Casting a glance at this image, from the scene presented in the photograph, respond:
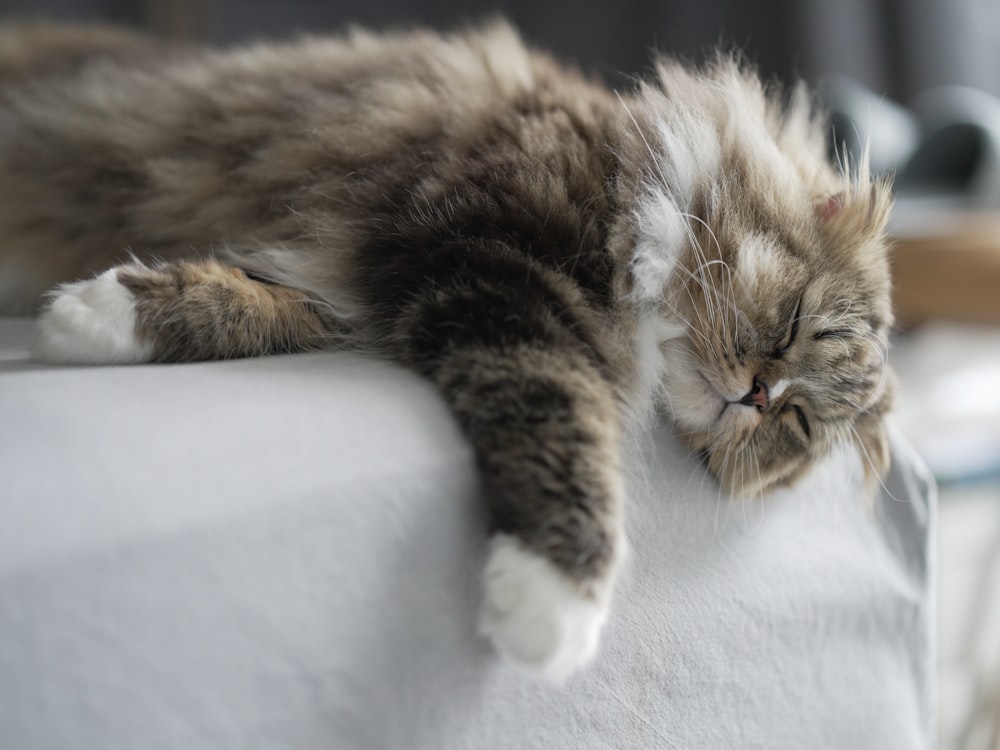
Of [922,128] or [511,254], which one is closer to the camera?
[511,254]

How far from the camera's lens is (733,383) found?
3.76ft

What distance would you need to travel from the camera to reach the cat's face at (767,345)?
1149 mm

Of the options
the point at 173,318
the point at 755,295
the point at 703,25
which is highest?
the point at 173,318

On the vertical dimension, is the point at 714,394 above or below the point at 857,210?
below

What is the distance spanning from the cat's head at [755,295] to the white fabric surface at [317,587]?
98mm

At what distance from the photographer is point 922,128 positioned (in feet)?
9.17

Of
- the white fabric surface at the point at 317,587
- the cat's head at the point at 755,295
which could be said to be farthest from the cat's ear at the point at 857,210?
the white fabric surface at the point at 317,587

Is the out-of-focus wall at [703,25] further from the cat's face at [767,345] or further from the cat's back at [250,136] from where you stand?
the cat's face at [767,345]

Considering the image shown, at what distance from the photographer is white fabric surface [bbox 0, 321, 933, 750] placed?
0.67 m

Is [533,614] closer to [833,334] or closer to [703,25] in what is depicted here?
[833,334]

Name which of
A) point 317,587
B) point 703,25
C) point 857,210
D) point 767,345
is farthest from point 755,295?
point 703,25

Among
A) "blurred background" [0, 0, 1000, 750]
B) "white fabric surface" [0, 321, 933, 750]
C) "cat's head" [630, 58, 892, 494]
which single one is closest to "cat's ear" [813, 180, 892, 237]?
"cat's head" [630, 58, 892, 494]

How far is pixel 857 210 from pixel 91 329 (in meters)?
1.10

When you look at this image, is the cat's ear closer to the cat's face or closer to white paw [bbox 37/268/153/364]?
the cat's face
